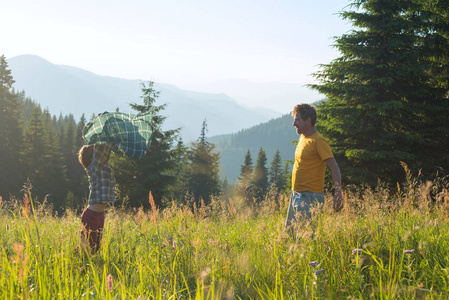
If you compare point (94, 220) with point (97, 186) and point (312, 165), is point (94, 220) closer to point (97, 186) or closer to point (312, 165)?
point (97, 186)

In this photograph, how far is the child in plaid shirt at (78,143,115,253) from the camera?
11.6 ft

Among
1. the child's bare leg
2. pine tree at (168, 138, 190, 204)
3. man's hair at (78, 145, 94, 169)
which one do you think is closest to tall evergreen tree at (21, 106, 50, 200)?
pine tree at (168, 138, 190, 204)

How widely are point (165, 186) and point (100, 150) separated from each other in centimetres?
1925

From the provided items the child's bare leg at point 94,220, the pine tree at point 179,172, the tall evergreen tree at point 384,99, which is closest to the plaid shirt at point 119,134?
the child's bare leg at point 94,220

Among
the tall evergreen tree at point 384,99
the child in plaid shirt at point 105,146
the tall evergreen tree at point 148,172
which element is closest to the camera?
the child in plaid shirt at point 105,146

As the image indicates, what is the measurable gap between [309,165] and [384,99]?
10536 millimetres

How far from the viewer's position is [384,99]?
1264 centimetres

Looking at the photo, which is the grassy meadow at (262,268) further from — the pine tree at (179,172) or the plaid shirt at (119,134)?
the pine tree at (179,172)

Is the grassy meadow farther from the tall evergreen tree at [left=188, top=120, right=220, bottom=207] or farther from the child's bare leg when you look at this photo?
the tall evergreen tree at [left=188, top=120, right=220, bottom=207]

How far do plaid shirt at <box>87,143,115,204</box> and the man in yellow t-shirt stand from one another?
2.29 meters

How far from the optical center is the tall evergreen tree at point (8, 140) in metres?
34.5

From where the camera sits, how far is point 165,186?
22.6 metres

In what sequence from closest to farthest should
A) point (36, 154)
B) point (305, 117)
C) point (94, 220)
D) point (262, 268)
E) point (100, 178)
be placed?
point (262, 268) → point (94, 220) → point (100, 178) → point (305, 117) → point (36, 154)

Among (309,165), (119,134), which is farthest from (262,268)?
(119,134)
